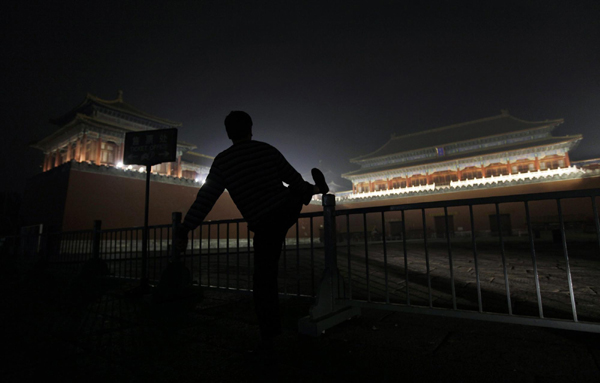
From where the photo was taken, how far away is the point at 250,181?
1.67 m

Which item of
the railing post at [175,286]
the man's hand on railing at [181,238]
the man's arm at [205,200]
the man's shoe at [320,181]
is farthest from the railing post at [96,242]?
the man's shoe at [320,181]

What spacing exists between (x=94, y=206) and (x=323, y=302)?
13771 millimetres

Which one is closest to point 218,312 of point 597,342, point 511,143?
point 597,342

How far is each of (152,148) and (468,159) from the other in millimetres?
21875

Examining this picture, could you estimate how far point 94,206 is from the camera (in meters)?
12.5

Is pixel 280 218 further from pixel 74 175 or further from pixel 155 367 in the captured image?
pixel 74 175

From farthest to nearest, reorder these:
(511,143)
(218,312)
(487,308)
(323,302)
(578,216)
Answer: (511,143)
(578,216)
(218,312)
(487,308)
(323,302)

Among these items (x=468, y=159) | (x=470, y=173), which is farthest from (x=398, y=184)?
(x=468, y=159)

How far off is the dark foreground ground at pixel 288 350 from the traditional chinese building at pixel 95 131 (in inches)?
597

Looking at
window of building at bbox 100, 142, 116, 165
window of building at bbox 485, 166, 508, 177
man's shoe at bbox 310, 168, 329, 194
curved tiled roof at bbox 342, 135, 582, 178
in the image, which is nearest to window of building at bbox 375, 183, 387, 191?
curved tiled roof at bbox 342, 135, 582, 178

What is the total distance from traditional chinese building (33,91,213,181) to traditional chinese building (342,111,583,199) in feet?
53.2

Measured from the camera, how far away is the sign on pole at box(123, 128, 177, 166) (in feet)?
12.6

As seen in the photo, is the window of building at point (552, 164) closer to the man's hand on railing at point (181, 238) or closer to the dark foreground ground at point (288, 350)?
the dark foreground ground at point (288, 350)

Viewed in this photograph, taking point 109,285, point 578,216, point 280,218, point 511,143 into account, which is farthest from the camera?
point 511,143
